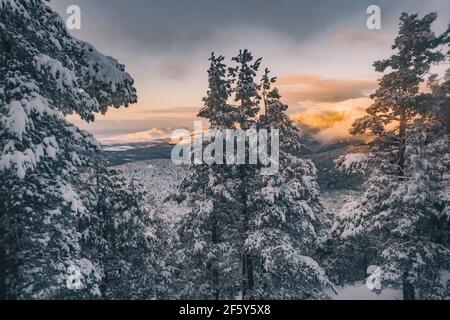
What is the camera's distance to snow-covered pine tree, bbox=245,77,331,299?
14195 millimetres

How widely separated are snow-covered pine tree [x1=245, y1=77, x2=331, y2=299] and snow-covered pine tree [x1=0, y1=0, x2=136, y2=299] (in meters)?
7.28

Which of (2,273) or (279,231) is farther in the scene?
(279,231)

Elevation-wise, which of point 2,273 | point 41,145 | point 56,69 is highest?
point 56,69

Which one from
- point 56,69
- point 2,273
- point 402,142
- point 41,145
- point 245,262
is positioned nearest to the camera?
point 41,145

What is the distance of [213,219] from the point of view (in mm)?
16781

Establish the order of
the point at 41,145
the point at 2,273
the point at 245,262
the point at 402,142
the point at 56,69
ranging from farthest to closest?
the point at 245,262
the point at 402,142
the point at 2,273
the point at 56,69
the point at 41,145

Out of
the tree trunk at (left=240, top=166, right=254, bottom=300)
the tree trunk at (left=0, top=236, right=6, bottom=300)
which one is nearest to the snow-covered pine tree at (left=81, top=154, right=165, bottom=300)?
the tree trunk at (left=240, top=166, right=254, bottom=300)

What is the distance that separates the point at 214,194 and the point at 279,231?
3078mm

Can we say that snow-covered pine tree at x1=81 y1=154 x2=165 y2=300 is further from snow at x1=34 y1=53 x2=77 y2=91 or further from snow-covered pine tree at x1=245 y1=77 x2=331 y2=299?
snow at x1=34 y1=53 x2=77 y2=91

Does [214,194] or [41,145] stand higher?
[41,145]

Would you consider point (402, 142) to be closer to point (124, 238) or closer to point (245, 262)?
point (245, 262)

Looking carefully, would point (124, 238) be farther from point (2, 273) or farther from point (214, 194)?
point (2, 273)

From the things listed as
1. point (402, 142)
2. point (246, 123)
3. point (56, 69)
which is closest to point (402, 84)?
point (402, 142)

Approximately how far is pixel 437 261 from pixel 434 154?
4.55 m
